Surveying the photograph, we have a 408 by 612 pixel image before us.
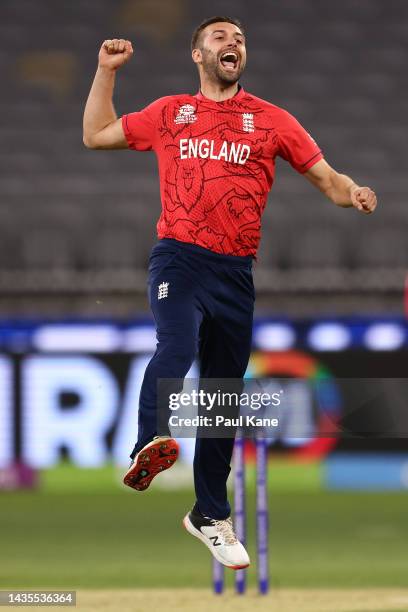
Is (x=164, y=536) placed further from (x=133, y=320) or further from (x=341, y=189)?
(x=341, y=189)

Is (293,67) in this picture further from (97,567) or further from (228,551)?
(228,551)

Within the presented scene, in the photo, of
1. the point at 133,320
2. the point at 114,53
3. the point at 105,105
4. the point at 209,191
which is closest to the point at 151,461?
the point at 209,191

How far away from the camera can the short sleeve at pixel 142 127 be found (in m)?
5.34

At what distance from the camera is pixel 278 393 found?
560 centimetres

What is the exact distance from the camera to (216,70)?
5184 millimetres

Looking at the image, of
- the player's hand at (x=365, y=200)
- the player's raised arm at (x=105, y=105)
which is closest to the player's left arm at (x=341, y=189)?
the player's hand at (x=365, y=200)

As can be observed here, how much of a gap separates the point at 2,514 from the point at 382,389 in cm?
561

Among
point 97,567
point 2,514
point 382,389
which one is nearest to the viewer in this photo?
point 382,389

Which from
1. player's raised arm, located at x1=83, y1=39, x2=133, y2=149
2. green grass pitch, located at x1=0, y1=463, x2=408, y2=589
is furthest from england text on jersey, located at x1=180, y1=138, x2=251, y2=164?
green grass pitch, located at x1=0, y1=463, x2=408, y2=589

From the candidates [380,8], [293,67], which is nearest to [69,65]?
[293,67]

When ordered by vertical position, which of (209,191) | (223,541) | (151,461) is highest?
(209,191)

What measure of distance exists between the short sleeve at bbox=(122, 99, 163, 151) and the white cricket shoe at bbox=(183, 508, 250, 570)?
1.52 meters

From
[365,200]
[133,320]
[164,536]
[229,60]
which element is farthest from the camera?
[133,320]

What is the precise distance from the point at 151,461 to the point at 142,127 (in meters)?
1.34
